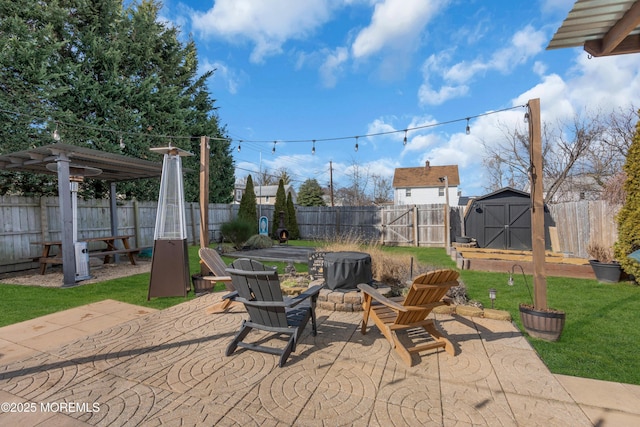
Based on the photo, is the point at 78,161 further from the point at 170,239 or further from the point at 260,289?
the point at 260,289

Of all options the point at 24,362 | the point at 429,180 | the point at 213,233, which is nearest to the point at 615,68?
the point at 24,362

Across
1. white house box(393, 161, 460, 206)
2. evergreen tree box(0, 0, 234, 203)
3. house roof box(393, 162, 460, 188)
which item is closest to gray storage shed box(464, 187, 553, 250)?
evergreen tree box(0, 0, 234, 203)

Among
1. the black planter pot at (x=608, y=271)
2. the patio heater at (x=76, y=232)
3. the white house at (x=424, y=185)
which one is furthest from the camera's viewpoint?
the white house at (x=424, y=185)

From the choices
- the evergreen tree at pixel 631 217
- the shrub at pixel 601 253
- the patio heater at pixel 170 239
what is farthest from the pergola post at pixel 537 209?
the patio heater at pixel 170 239

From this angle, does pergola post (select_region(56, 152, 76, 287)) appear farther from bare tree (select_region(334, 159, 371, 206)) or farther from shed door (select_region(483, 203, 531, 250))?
bare tree (select_region(334, 159, 371, 206))

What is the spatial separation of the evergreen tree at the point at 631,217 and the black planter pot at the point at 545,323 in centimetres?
372

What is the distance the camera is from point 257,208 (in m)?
15.9

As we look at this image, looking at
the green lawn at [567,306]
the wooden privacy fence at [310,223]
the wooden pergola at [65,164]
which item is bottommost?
the green lawn at [567,306]

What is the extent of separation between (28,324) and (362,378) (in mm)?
4197

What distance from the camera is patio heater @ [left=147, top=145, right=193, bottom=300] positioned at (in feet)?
16.2

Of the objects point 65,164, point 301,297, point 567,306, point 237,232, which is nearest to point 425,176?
point 237,232

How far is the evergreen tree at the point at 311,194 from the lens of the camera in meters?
27.5

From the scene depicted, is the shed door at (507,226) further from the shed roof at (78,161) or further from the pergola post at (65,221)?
the pergola post at (65,221)

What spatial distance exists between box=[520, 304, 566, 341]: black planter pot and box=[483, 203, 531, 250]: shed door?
26.0 feet
